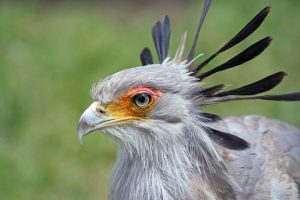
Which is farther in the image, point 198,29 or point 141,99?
point 198,29

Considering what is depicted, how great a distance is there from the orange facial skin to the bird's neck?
131 millimetres

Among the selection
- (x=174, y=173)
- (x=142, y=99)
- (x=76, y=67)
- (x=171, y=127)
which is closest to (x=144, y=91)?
(x=142, y=99)

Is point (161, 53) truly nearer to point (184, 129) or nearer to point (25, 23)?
point (184, 129)

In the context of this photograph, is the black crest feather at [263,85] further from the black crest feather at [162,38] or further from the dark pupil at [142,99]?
the black crest feather at [162,38]

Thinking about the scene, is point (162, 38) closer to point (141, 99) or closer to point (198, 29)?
point (198, 29)

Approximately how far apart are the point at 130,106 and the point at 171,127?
182 mm

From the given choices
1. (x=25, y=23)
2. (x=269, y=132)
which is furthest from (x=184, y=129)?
(x=25, y=23)

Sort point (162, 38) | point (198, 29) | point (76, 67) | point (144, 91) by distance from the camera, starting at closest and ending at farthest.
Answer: point (144, 91), point (198, 29), point (162, 38), point (76, 67)

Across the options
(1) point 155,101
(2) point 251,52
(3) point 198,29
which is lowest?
(1) point 155,101

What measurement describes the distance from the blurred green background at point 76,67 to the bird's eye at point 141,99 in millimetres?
1779

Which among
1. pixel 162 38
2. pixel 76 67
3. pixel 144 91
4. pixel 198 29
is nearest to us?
pixel 144 91

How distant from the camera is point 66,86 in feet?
17.3

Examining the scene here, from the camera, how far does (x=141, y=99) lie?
2744 millimetres

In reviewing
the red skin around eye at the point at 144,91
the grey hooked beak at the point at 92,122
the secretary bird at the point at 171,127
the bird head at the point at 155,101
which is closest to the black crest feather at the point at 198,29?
the secretary bird at the point at 171,127
